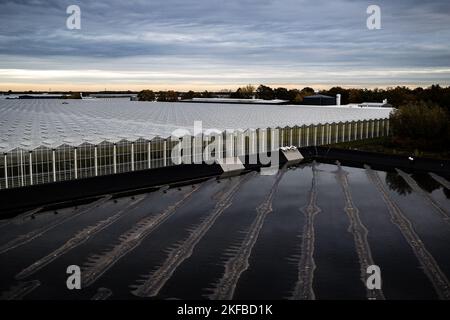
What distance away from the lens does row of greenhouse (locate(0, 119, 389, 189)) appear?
31359 millimetres

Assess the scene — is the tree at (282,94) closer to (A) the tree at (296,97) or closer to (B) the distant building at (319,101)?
(A) the tree at (296,97)

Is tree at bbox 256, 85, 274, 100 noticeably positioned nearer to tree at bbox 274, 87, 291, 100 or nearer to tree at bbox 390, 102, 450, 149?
tree at bbox 274, 87, 291, 100

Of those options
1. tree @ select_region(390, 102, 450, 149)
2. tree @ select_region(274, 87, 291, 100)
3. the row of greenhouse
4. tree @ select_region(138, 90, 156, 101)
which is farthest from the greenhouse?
tree @ select_region(138, 90, 156, 101)

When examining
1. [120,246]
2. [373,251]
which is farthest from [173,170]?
[373,251]

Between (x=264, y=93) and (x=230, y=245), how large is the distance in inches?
6109

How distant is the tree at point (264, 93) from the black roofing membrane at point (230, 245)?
133992 mm

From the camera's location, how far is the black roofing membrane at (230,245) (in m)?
15.6

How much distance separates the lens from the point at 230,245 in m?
20.3

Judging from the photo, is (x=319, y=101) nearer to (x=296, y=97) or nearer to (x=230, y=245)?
(x=296, y=97)

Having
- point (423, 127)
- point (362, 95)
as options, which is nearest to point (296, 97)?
point (362, 95)

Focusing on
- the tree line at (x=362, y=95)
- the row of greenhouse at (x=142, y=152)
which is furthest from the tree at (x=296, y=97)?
the row of greenhouse at (x=142, y=152)

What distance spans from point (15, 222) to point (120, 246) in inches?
270

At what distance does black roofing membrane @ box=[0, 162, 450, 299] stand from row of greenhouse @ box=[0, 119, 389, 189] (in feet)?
20.9

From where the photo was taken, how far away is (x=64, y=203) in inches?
1062
